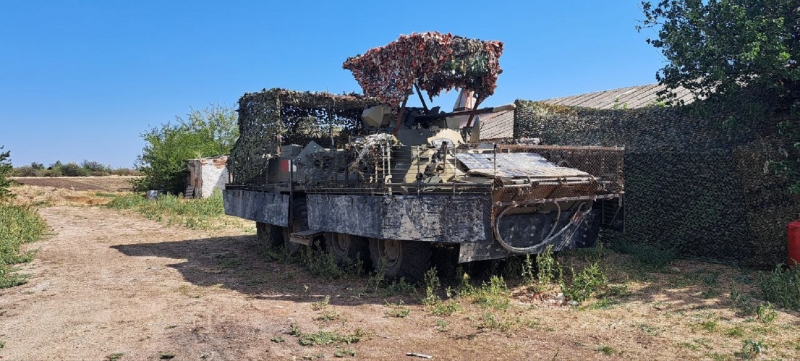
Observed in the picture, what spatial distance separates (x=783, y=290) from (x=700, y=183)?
3.07 m

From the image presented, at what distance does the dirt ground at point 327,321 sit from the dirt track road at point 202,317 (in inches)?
0.7

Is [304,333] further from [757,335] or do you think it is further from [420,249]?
[757,335]

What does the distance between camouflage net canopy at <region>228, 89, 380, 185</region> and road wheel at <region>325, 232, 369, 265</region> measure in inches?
83.2

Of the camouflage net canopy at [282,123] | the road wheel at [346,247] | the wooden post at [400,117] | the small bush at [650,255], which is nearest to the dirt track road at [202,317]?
the road wheel at [346,247]

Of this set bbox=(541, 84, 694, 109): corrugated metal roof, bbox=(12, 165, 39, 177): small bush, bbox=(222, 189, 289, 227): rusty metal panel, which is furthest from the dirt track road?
bbox=(12, 165, 39, 177): small bush

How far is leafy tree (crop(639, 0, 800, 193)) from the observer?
8.43m

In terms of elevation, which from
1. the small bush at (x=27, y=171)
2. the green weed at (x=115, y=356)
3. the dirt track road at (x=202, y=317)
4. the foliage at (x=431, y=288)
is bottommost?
the green weed at (x=115, y=356)

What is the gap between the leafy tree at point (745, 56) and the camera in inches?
332

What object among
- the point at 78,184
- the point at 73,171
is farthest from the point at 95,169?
the point at 78,184

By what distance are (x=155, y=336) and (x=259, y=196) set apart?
566 centimetres

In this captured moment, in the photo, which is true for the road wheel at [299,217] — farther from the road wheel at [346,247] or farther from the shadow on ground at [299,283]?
the road wheel at [346,247]

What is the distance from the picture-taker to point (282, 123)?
Result: 10.8m

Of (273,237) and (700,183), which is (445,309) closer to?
(700,183)

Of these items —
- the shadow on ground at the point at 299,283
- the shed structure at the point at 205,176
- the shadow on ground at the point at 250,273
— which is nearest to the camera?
the shadow on ground at the point at 299,283
